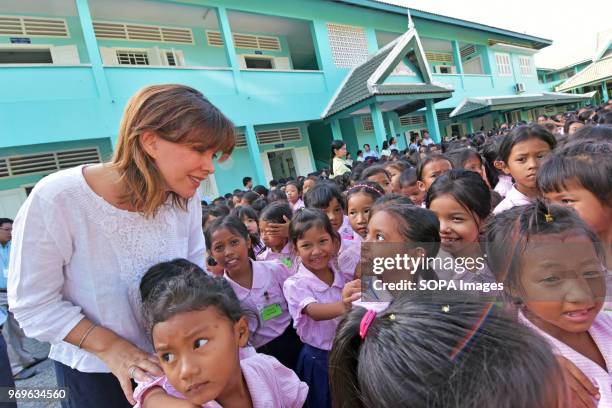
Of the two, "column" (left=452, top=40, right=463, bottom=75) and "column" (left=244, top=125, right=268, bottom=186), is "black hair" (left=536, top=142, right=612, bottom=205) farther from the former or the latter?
"column" (left=452, top=40, right=463, bottom=75)

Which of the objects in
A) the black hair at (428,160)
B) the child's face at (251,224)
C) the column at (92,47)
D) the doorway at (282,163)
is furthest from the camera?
the doorway at (282,163)

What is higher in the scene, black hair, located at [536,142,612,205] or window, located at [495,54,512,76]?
window, located at [495,54,512,76]

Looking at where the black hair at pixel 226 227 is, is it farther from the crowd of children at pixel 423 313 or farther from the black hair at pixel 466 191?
the black hair at pixel 466 191

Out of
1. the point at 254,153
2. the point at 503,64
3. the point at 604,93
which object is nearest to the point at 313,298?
the point at 254,153

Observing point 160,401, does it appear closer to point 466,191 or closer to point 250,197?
point 466,191

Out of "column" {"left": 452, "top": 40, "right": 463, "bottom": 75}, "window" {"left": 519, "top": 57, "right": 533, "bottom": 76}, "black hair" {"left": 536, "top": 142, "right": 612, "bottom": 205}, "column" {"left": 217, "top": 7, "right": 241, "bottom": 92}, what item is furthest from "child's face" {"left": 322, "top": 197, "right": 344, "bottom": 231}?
"window" {"left": 519, "top": 57, "right": 533, "bottom": 76}

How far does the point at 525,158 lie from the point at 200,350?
2.33 meters

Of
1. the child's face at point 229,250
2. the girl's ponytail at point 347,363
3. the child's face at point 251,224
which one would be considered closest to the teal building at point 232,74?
the child's face at point 251,224

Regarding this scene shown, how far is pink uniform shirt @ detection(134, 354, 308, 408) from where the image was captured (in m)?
1.17

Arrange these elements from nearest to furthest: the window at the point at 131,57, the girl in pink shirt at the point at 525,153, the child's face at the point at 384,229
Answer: the child's face at the point at 384,229 < the girl in pink shirt at the point at 525,153 < the window at the point at 131,57

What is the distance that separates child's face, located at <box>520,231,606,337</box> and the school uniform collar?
3.31 feet

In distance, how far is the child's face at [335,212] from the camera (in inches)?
110

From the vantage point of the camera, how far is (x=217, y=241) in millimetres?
2107

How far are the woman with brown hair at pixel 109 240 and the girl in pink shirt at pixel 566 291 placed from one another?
1.00 meters
